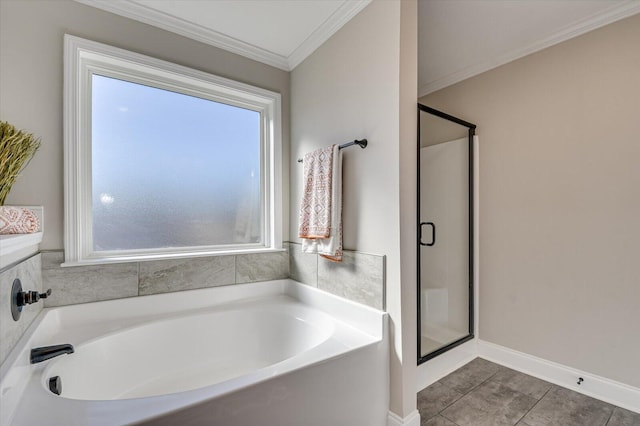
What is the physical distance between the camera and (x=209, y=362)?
1914 millimetres

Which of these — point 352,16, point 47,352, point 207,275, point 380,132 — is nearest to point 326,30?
point 352,16

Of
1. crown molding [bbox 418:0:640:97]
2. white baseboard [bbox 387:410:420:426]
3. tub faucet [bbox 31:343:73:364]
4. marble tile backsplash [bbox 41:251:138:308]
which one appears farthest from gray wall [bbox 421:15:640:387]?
tub faucet [bbox 31:343:73:364]

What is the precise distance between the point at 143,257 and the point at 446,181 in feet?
7.82

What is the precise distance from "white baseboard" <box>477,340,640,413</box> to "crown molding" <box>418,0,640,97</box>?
233 centimetres

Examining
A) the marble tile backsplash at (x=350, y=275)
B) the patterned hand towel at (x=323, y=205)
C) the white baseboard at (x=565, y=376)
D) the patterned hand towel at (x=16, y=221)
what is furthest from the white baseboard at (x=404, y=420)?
the patterned hand towel at (x=16, y=221)

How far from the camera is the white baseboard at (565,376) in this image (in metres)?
1.81

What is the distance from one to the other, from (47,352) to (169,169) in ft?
4.12

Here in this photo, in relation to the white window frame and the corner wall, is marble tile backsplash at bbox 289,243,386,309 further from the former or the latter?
the white window frame

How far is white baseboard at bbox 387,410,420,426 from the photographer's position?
1548mm

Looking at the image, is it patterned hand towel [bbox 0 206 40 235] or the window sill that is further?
the window sill

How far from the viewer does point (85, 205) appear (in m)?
1.76

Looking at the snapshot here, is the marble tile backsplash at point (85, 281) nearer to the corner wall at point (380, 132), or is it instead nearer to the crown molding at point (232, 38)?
the corner wall at point (380, 132)

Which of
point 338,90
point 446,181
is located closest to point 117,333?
point 338,90

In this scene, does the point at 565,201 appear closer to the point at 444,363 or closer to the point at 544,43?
the point at 544,43
